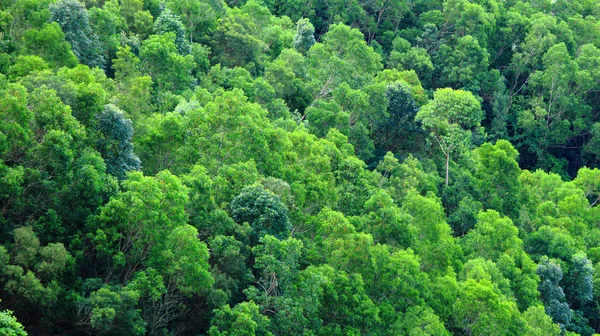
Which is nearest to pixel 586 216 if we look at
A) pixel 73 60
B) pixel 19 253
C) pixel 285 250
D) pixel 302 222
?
pixel 302 222

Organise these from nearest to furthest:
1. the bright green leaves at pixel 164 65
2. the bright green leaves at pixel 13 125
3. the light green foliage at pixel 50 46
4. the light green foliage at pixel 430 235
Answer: the bright green leaves at pixel 13 125 → the light green foliage at pixel 50 46 → the light green foliage at pixel 430 235 → the bright green leaves at pixel 164 65

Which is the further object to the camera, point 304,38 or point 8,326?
point 304,38

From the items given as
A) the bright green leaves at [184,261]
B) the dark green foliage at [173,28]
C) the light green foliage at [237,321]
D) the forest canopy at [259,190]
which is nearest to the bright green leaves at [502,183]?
the forest canopy at [259,190]

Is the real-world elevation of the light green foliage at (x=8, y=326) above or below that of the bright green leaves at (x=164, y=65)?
above

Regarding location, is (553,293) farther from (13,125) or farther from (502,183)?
(13,125)

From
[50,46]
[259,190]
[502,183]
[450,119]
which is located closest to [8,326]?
[259,190]

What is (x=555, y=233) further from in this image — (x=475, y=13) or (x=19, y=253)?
(x=19, y=253)

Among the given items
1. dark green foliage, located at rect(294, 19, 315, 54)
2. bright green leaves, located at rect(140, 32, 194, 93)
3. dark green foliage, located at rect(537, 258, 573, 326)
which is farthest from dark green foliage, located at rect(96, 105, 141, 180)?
dark green foliage, located at rect(294, 19, 315, 54)

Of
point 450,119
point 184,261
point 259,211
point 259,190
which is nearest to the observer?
point 184,261

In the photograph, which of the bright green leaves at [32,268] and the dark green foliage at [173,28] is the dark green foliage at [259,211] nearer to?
the bright green leaves at [32,268]
